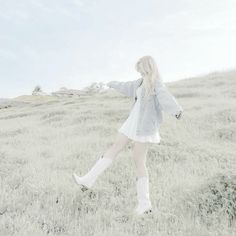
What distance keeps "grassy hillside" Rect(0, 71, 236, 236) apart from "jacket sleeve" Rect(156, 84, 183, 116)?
1.53 meters

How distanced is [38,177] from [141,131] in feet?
8.91

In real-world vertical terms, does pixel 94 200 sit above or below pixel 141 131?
below

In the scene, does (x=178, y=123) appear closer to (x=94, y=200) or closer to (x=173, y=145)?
(x=173, y=145)

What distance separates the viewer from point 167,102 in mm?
8062

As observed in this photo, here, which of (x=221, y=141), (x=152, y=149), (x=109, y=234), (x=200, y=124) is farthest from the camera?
(x=200, y=124)

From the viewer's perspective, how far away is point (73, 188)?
9.11 m

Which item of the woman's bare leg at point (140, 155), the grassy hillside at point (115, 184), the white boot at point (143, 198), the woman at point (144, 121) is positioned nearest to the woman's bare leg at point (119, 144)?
the woman at point (144, 121)

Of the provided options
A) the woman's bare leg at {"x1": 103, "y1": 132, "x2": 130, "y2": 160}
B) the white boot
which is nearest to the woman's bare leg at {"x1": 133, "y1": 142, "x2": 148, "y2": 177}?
the white boot

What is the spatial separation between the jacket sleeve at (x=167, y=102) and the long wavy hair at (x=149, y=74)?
131 mm

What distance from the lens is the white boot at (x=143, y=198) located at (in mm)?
8084

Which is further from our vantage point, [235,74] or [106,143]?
[235,74]

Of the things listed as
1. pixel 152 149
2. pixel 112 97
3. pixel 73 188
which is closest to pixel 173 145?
pixel 152 149

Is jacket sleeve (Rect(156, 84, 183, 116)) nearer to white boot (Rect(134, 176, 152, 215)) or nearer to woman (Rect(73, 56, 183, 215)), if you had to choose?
woman (Rect(73, 56, 183, 215))

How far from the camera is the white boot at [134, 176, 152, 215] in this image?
26.5 ft
